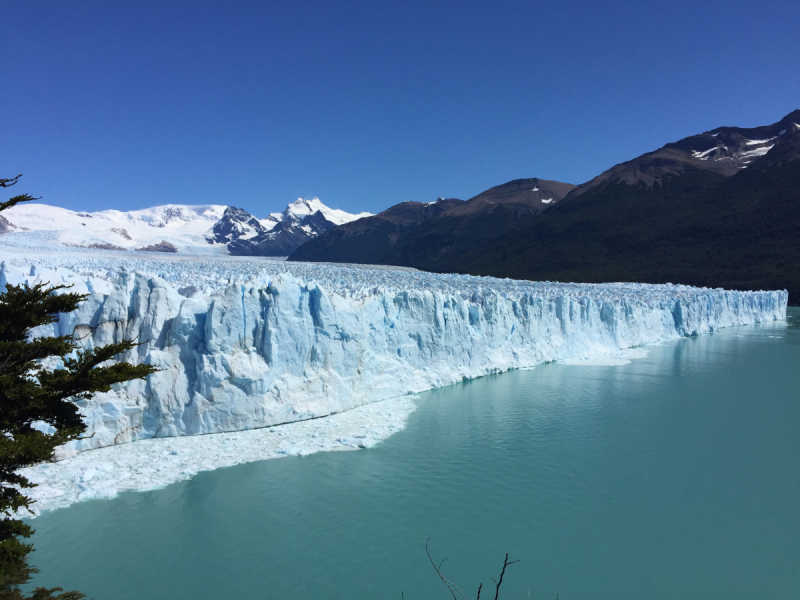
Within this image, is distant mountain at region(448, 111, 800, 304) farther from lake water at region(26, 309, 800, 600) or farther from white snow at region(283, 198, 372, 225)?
white snow at region(283, 198, 372, 225)

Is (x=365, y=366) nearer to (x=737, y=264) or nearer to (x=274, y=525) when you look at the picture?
(x=274, y=525)

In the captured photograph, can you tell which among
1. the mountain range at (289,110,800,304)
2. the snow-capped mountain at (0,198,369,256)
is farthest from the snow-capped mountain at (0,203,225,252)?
the mountain range at (289,110,800,304)

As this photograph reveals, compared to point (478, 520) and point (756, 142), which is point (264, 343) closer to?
point (478, 520)

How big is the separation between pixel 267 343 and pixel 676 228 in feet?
179

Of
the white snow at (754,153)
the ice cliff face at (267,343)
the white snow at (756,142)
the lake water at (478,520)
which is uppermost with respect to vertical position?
the white snow at (756,142)

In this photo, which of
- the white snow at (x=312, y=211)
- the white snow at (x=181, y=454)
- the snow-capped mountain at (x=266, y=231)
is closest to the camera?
the white snow at (x=181, y=454)

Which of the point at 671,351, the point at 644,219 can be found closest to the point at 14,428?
the point at 671,351

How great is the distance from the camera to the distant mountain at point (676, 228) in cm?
4500

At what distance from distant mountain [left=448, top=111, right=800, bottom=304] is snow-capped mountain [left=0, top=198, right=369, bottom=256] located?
162 feet

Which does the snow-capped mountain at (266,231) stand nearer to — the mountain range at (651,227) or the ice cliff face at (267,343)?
the mountain range at (651,227)

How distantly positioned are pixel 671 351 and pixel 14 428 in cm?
2206

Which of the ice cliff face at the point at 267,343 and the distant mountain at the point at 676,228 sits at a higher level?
the distant mountain at the point at 676,228

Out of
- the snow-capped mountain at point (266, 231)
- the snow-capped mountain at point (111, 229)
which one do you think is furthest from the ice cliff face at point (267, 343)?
the snow-capped mountain at point (266, 231)

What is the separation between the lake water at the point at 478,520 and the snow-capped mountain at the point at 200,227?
59122 millimetres
